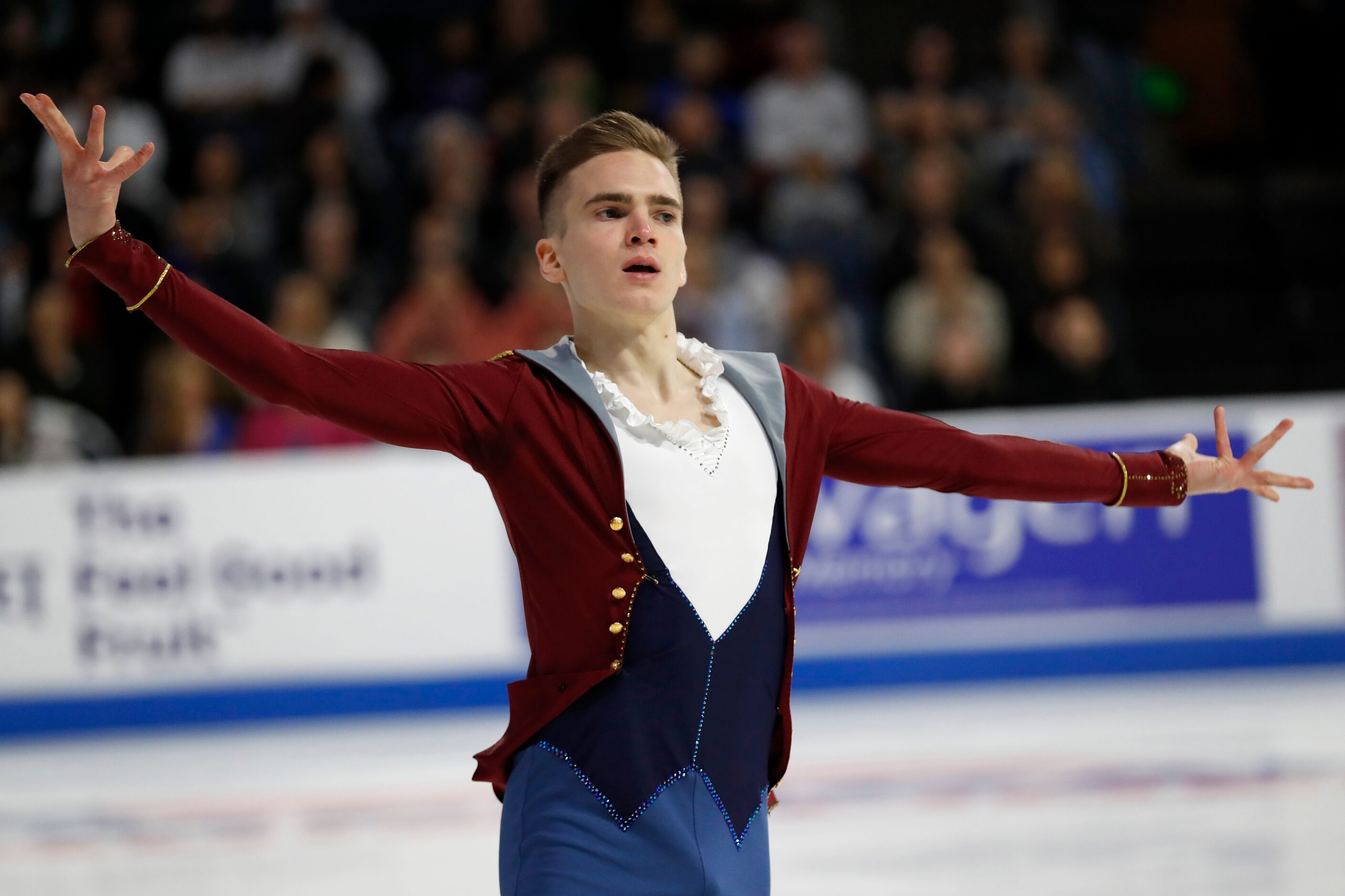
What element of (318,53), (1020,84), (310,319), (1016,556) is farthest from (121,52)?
(1016,556)

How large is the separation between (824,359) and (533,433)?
5598 millimetres

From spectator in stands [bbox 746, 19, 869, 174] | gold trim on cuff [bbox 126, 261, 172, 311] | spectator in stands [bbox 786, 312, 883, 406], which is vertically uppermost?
spectator in stands [bbox 746, 19, 869, 174]

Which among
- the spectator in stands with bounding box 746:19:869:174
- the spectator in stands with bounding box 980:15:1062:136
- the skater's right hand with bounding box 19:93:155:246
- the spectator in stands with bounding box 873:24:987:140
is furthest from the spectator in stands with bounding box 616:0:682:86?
the skater's right hand with bounding box 19:93:155:246

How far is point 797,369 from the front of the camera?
23.9 feet

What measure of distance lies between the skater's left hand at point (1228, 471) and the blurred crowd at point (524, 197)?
5148mm

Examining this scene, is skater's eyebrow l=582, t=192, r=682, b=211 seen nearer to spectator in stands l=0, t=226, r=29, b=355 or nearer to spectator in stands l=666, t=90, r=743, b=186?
spectator in stands l=666, t=90, r=743, b=186

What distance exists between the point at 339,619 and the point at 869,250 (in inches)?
140

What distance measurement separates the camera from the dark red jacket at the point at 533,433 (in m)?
1.86

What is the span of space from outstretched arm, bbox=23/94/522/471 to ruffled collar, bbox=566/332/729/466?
0.64ft

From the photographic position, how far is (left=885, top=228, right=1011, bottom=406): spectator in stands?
7832 millimetres

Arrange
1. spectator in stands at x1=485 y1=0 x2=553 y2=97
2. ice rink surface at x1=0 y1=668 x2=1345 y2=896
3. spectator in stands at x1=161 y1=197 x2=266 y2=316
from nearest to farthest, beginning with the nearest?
ice rink surface at x1=0 y1=668 x2=1345 y2=896 → spectator in stands at x1=161 y1=197 x2=266 y2=316 → spectator in stands at x1=485 y1=0 x2=553 y2=97

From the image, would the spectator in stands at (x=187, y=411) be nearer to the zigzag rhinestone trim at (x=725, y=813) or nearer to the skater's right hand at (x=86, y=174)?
the skater's right hand at (x=86, y=174)

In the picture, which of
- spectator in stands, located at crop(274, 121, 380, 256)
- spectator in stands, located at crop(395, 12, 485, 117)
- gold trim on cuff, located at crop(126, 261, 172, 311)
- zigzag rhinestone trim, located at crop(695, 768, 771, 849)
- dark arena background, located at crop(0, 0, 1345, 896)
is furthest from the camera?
spectator in stands, located at crop(395, 12, 485, 117)

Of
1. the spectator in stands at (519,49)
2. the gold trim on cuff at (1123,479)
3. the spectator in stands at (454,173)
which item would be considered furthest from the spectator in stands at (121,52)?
the gold trim on cuff at (1123,479)
